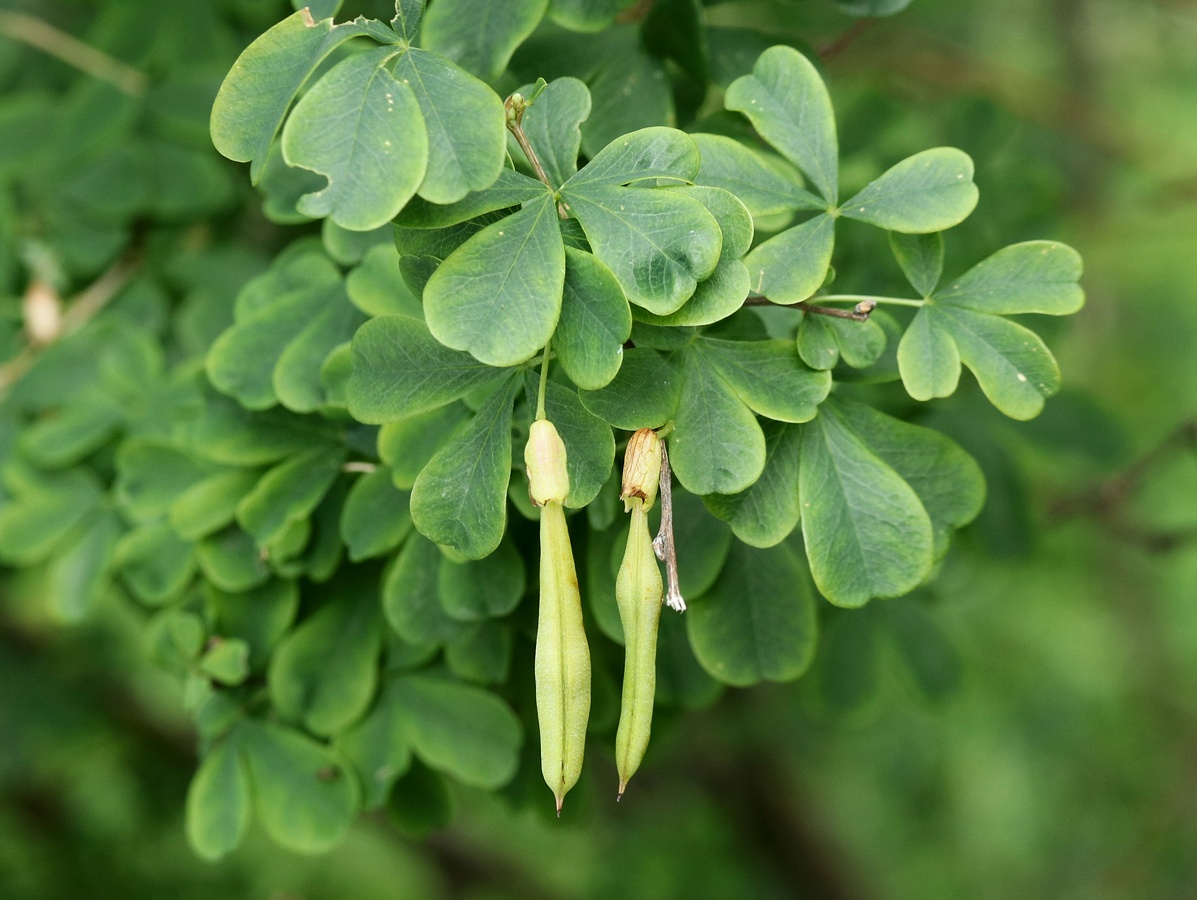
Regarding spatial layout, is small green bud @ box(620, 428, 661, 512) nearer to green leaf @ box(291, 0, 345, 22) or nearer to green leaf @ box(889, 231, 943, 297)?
green leaf @ box(889, 231, 943, 297)

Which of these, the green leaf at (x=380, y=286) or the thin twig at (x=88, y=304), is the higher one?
the green leaf at (x=380, y=286)

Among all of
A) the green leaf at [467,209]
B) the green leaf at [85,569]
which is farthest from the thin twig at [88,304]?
the green leaf at [467,209]

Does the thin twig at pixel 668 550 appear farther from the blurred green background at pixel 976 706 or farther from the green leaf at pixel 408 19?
the blurred green background at pixel 976 706

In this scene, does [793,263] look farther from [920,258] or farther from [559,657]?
[559,657]

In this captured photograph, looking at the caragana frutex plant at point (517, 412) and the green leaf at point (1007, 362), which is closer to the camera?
the caragana frutex plant at point (517, 412)

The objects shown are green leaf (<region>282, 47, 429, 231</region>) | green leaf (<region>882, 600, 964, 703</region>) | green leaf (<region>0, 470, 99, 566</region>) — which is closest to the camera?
green leaf (<region>282, 47, 429, 231</region>)

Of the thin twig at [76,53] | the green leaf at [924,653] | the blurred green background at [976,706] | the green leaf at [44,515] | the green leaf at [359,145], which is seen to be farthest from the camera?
the blurred green background at [976,706]

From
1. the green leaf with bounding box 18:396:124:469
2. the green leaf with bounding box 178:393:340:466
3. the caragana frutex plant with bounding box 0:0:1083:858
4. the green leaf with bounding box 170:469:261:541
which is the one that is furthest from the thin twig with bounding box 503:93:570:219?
the green leaf with bounding box 18:396:124:469
